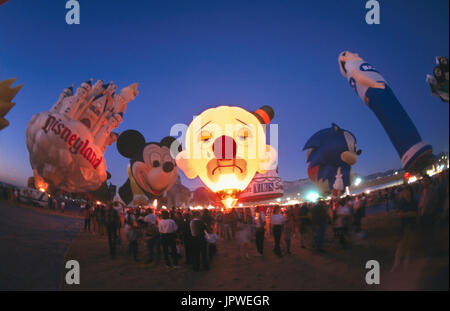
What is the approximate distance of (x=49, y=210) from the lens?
5.01 m

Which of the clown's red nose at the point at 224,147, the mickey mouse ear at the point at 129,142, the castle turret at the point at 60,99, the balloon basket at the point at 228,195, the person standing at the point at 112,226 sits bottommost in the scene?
the person standing at the point at 112,226

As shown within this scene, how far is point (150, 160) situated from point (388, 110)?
27.7ft

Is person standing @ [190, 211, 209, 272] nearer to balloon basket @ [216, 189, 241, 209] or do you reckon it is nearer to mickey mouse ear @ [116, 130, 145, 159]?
balloon basket @ [216, 189, 241, 209]

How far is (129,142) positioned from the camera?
860 centimetres

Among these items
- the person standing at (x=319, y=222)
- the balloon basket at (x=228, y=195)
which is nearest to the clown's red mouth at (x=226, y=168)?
the balloon basket at (x=228, y=195)

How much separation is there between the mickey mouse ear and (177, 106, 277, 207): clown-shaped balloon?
4394 mm

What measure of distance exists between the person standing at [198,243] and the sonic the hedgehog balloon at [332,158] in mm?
2979

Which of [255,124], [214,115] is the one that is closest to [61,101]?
[214,115]

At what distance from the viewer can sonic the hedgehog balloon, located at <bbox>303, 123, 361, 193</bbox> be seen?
5062 mm

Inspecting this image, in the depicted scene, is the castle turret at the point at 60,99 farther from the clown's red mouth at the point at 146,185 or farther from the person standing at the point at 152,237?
the person standing at the point at 152,237

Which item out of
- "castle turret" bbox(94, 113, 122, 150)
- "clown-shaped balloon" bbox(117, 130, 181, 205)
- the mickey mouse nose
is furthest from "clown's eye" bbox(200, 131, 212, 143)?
"castle turret" bbox(94, 113, 122, 150)

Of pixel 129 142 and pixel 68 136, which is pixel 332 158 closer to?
pixel 129 142

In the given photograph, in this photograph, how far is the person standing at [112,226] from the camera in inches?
163

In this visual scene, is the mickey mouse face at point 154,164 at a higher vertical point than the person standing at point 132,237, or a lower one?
higher
